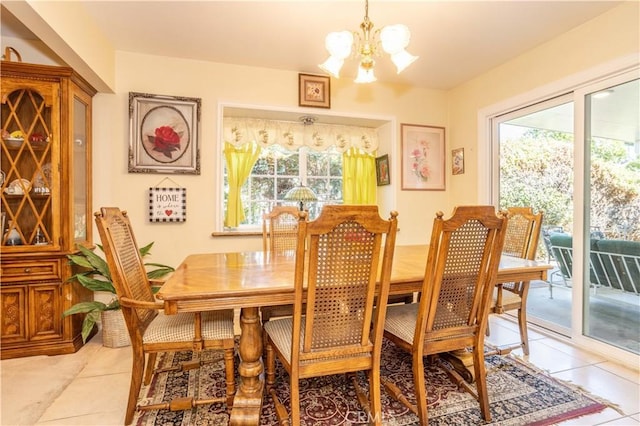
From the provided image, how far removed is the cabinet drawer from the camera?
7.55ft

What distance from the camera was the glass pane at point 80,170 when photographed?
2559mm

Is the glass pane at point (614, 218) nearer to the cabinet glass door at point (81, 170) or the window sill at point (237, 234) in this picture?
the window sill at point (237, 234)

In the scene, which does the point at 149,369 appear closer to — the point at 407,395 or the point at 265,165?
the point at 407,395

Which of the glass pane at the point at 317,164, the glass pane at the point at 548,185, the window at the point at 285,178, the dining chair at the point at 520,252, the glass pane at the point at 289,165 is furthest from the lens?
the glass pane at the point at 317,164

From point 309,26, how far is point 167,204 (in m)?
2.01

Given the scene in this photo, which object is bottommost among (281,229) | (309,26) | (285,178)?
(281,229)

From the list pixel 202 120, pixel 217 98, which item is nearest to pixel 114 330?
pixel 202 120

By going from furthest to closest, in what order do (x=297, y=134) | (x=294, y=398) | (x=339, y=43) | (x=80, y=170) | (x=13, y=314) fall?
(x=297, y=134) < (x=80, y=170) < (x=13, y=314) < (x=339, y=43) < (x=294, y=398)

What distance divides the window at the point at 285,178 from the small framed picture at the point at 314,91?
57 cm

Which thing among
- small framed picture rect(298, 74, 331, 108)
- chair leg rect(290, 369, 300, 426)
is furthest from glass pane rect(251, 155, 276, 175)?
chair leg rect(290, 369, 300, 426)

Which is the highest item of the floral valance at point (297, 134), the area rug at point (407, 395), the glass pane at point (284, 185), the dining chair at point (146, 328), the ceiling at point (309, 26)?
the ceiling at point (309, 26)

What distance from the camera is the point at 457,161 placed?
3.83m

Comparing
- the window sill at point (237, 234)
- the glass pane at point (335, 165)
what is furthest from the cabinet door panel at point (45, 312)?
the glass pane at point (335, 165)

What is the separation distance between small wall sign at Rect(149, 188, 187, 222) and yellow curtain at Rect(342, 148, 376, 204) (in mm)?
1815
